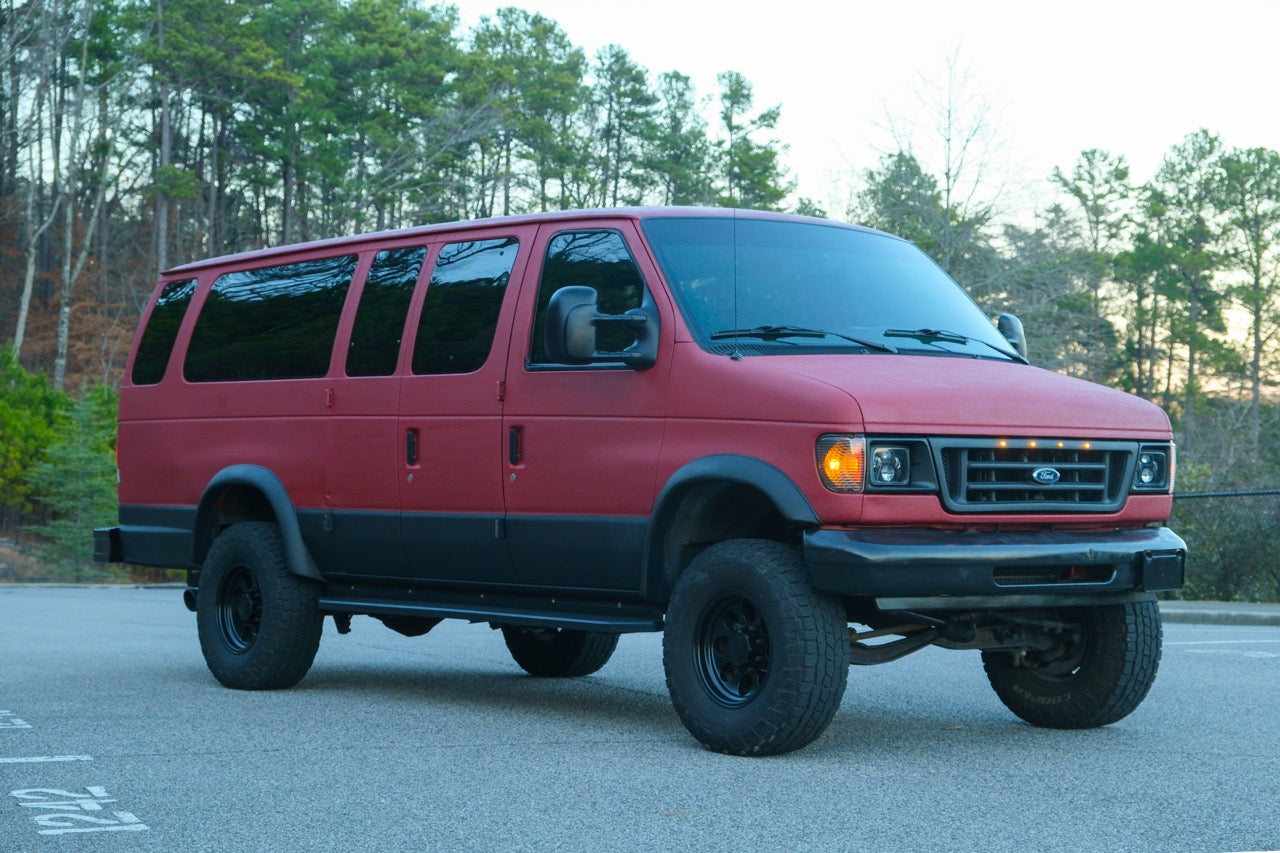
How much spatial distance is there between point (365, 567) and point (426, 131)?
180 feet

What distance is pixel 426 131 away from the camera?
62406 mm

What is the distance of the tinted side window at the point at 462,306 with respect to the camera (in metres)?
8.56

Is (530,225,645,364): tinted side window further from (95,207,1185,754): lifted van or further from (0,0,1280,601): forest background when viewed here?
(0,0,1280,601): forest background

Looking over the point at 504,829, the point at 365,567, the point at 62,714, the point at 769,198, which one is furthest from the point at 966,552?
the point at 769,198

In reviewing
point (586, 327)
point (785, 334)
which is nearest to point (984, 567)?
point (785, 334)

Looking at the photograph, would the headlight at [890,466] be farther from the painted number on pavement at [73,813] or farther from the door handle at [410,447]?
the painted number on pavement at [73,813]

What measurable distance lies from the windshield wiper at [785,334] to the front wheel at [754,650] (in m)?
0.96

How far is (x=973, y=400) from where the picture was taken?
23.1ft

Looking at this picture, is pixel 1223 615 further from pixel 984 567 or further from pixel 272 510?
pixel 984 567

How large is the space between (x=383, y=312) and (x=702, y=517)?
2.51 m

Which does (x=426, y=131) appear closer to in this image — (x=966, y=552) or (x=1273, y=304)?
(x=1273, y=304)

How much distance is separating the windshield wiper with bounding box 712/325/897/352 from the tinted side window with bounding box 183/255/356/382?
2.80 meters

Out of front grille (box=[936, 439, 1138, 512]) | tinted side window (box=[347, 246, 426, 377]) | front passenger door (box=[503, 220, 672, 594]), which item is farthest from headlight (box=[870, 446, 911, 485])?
tinted side window (box=[347, 246, 426, 377])

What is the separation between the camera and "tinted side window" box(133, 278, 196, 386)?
35.3ft
